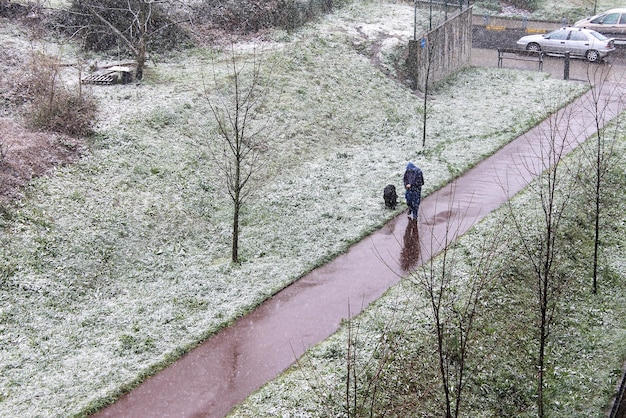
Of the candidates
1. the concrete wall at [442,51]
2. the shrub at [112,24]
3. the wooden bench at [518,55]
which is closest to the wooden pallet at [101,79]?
the shrub at [112,24]

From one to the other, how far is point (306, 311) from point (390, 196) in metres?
4.84

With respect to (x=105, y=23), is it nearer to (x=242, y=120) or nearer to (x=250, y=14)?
(x=250, y=14)

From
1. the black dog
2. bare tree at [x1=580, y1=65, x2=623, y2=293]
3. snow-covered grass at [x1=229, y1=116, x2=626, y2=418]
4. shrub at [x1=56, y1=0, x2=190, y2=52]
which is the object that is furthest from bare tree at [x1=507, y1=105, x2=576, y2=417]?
shrub at [x1=56, y1=0, x2=190, y2=52]

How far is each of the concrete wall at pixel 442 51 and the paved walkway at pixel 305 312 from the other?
8061 millimetres

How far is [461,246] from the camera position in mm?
14734

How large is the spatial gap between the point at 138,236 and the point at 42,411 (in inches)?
208

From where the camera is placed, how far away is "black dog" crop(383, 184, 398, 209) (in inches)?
649

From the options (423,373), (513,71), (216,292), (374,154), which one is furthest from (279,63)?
(423,373)

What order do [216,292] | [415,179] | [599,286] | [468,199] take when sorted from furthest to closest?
1. [468,199]
2. [415,179]
3. [599,286]
4. [216,292]

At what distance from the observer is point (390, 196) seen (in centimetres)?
1648

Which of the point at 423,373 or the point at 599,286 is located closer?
the point at 423,373

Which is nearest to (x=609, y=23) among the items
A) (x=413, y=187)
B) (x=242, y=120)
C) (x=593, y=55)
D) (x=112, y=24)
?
(x=593, y=55)

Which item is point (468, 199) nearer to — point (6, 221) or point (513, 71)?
point (6, 221)

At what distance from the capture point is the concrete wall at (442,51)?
25.8 meters
